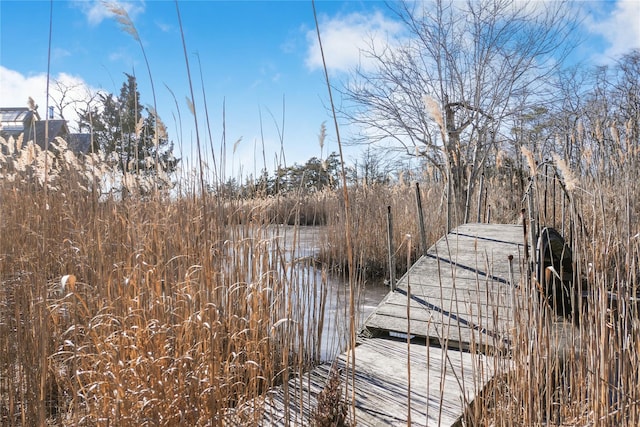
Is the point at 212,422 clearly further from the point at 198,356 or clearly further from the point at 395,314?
the point at 395,314

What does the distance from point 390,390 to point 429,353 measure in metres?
0.44

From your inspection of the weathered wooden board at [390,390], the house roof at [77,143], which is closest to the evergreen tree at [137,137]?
the house roof at [77,143]

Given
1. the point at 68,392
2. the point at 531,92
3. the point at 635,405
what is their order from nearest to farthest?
1. the point at 635,405
2. the point at 68,392
3. the point at 531,92

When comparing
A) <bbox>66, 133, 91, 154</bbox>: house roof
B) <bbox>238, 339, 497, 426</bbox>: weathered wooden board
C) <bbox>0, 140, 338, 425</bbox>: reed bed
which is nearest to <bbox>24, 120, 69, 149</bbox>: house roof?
<bbox>66, 133, 91, 154</bbox>: house roof

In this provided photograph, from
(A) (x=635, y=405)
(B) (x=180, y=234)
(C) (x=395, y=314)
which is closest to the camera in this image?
(A) (x=635, y=405)

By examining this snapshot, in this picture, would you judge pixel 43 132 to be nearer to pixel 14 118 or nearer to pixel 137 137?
pixel 14 118

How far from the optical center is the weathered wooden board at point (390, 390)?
1.62m

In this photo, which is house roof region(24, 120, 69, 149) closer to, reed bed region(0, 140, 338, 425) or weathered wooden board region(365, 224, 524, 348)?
reed bed region(0, 140, 338, 425)

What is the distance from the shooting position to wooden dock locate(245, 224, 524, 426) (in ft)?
4.34

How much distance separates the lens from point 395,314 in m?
2.87

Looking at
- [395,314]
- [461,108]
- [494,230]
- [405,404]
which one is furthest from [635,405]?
[461,108]

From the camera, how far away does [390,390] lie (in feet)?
6.20

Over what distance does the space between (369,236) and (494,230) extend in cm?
187

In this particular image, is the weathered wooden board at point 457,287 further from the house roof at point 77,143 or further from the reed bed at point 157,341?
the house roof at point 77,143
